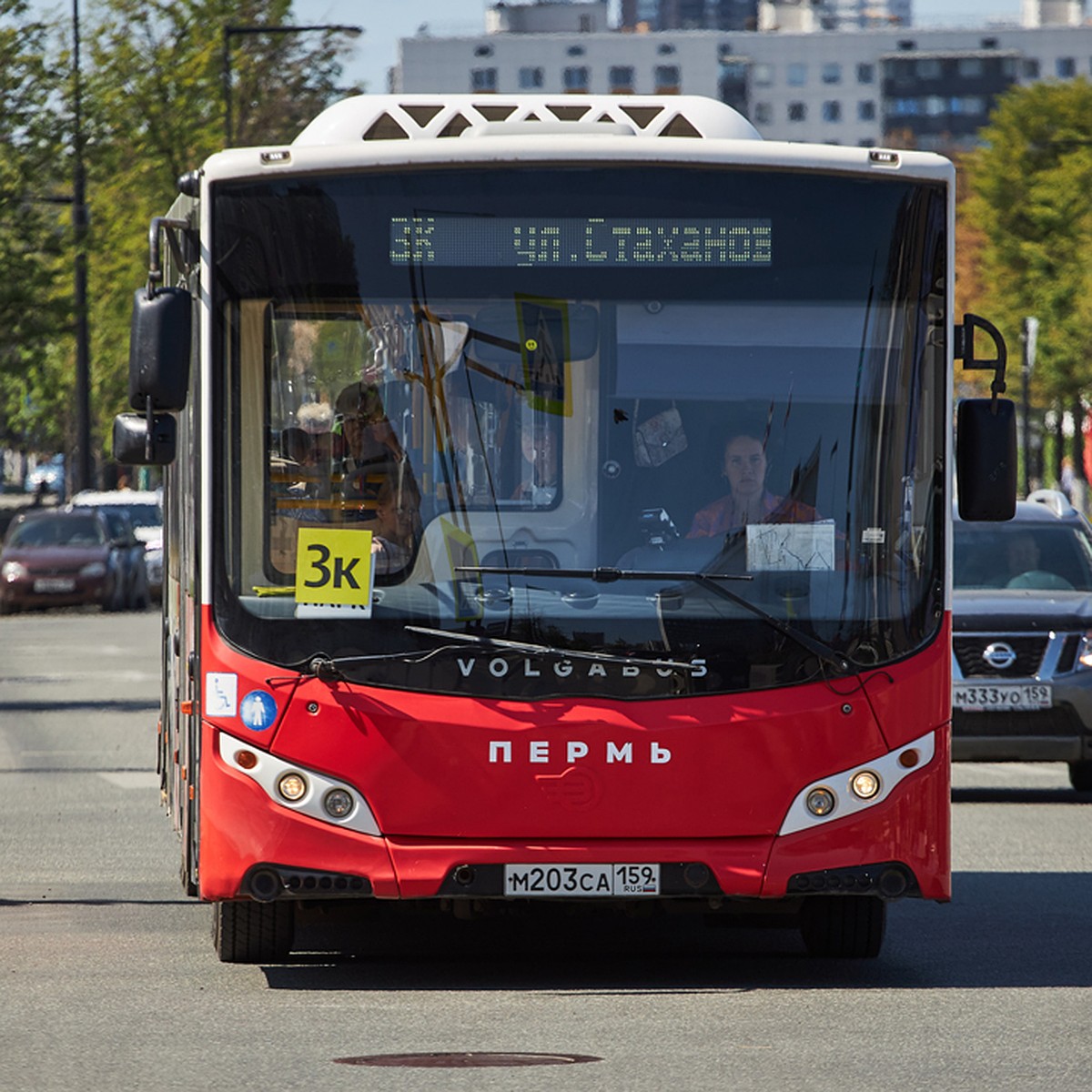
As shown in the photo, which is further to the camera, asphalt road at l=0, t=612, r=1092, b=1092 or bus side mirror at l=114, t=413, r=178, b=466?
bus side mirror at l=114, t=413, r=178, b=466

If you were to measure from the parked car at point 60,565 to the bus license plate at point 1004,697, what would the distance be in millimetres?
25390

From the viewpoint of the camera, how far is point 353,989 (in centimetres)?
863

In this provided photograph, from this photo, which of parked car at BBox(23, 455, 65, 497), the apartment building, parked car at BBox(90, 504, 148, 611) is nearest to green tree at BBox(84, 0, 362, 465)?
parked car at BBox(90, 504, 148, 611)

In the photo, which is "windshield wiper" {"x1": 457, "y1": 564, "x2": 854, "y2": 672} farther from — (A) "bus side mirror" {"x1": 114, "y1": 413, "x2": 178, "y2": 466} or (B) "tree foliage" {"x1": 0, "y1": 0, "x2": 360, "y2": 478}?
(B) "tree foliage" {"x1": 0, "y1": 0, "x2": 360, "y2": 478}

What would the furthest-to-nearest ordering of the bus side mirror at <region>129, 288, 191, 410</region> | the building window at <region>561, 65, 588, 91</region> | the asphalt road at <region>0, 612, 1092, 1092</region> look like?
1. the building window at <region>561, 65, 588, 91</region>
2. the bus side mirror at <region>129, 288, 191, 410</region>
3. the asphalt road at <region>0, 612, 1092, 1092</region>

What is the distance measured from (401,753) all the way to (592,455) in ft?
3.77

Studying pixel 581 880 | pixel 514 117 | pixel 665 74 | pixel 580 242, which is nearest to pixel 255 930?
pixel 581 880

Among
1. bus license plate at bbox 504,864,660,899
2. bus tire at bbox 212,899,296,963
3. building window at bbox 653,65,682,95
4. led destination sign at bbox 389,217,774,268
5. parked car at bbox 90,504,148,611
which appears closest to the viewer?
bus license plate at bbox 504,864,660,899

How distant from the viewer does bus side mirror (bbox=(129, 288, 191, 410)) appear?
8219 mm

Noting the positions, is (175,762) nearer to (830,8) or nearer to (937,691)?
(937,691)

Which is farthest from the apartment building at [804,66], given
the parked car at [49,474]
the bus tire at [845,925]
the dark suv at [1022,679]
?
the bus tire at [845,925]

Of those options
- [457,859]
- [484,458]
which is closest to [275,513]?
[484,458]

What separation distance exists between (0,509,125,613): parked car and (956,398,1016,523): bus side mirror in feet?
104

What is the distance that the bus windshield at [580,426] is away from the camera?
27.7ft
